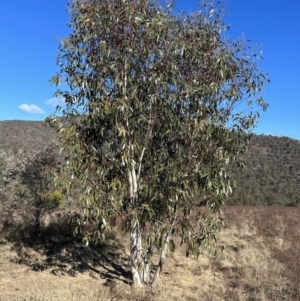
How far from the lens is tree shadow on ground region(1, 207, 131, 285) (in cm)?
903

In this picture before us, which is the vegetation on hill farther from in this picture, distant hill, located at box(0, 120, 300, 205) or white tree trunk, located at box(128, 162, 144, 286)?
white tree trunk, located at box(128, 162, 144, 286)

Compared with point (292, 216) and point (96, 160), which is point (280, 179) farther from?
point (96, 160)

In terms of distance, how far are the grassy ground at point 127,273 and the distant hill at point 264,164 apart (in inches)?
984

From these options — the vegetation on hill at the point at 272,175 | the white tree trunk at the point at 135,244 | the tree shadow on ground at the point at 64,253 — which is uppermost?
the vegetation on hill at the point at 272,175

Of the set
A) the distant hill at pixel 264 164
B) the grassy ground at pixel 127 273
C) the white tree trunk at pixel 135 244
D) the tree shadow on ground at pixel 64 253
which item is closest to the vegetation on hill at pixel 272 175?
the distant hill at pixel 264 164

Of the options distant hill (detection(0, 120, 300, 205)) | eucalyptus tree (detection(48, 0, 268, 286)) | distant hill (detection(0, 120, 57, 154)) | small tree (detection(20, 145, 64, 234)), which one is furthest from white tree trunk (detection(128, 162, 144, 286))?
distant hill (detection(0, 120, 57, 154))

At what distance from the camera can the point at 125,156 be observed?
6559 mm

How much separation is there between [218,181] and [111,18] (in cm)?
344

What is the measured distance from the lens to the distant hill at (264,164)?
137ft

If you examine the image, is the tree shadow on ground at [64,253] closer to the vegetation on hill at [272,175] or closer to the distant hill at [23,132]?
the vegetation on hill at [272,175]

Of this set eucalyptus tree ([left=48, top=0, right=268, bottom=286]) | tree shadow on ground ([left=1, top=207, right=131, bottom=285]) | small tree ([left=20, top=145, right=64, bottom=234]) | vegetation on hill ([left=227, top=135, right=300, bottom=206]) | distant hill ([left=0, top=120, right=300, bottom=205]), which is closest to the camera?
eucalyptus tree ([left=48, top=0, right=268, bottom=286])

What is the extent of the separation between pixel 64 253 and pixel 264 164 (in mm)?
54602

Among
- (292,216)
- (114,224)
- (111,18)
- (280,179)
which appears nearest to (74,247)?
(114,224)

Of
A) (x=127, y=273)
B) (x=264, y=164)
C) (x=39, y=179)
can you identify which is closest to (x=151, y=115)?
(x=127, y=273)
